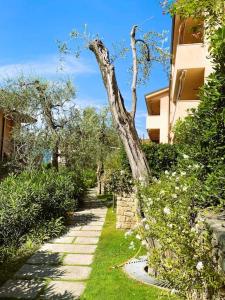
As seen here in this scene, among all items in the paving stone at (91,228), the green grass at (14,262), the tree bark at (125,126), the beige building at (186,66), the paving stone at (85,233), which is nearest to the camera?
the green grass at (14,262)

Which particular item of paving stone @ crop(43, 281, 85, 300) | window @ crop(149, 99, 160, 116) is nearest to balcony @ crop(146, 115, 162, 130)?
window @ crop(149, 99, 160, 116)

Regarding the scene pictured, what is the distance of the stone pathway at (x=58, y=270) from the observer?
6.12 m

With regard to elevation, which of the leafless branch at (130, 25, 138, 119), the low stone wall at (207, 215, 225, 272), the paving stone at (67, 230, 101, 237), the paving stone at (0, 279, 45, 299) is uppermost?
the leafless branch at (130, 25, 138, 119)

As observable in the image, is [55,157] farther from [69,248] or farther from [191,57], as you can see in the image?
[69,248]

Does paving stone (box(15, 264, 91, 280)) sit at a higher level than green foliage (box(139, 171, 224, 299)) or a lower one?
lower

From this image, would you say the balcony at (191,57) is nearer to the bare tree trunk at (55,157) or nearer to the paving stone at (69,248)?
the bare tree trunk at (55,157)

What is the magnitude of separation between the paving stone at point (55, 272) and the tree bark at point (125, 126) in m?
2.02

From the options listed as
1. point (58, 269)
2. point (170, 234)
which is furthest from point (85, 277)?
point (170, 234)

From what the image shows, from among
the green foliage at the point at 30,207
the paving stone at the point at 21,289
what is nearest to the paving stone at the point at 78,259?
the paving stone at the point at 21,289

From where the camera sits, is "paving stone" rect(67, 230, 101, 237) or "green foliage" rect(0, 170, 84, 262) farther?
"paving stone" rect(67, 230, 101, 237)

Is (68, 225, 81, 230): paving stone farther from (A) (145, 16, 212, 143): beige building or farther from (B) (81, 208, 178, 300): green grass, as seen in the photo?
(A) (145, 16, 212, 143): beige building

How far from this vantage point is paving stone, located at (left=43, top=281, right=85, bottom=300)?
19.4ft

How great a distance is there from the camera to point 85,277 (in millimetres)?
6898

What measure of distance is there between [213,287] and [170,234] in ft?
2.37
